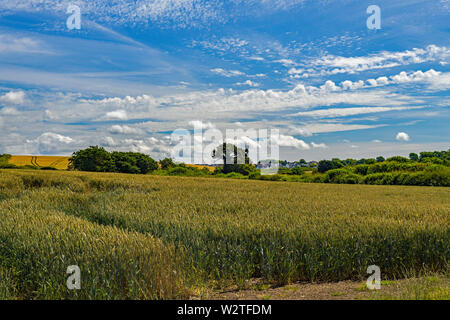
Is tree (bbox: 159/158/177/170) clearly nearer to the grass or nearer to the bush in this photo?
the bush

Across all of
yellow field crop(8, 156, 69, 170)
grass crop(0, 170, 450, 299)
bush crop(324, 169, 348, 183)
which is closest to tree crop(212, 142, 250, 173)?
bush crop(324, 169, 348, 183)

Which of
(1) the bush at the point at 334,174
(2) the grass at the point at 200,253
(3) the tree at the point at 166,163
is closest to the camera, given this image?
(2) the grass at the point at 200,253

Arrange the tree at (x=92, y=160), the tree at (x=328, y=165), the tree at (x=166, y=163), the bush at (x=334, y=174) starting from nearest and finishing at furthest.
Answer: the bush at (x=334, y=174)
the tree at (x=92, y=160)
the tree at (x=328, y=165)
the tree at (x=166, y=163)

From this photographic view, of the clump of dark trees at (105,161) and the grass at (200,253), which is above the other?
the clump of dark trees at (105,161)

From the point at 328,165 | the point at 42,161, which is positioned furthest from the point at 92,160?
the point at 328,165

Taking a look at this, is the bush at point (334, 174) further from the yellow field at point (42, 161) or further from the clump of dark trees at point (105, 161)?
the yellow field at point (42, 161)

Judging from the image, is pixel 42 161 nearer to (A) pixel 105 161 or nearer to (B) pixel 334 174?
(A) pixel 105 161

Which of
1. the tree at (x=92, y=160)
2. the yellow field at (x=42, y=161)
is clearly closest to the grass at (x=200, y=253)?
the tree at (x=92, y=160)

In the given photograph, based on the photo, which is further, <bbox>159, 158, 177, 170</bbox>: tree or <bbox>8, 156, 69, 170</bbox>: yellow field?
<bbox>159, 158, 177, 170</bbox>: tree

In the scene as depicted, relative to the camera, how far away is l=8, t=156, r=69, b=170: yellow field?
5463 cm

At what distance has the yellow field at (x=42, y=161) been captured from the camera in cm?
5463
